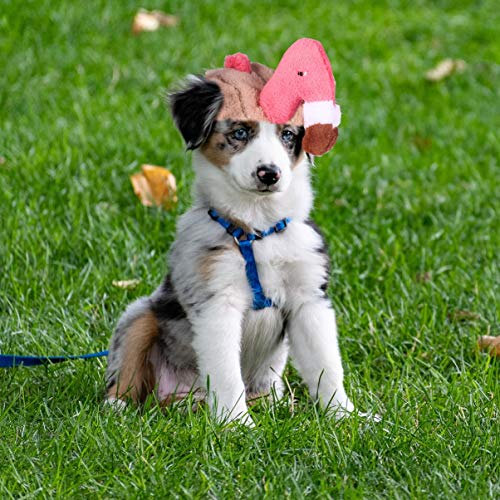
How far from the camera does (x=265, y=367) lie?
3816 mm

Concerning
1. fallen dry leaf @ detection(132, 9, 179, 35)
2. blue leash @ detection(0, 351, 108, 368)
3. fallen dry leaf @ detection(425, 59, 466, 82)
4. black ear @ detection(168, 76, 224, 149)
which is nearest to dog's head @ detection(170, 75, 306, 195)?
black ear @ detection(168, 76, 224, 149)

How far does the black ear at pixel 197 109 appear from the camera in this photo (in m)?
3.36

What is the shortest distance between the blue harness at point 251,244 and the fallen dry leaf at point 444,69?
4688mm

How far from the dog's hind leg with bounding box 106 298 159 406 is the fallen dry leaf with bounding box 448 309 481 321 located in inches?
61.7

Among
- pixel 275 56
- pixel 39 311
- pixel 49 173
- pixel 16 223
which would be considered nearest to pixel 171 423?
pixel 39 311

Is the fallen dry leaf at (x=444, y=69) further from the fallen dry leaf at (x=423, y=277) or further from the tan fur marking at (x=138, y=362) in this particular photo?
the tan fur marking at (x=138, y=362)

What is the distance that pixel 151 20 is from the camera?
7.97 m

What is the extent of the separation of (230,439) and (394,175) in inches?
130

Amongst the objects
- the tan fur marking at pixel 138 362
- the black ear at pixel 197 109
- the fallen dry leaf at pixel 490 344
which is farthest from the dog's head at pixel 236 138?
the fallen dry leaf at pixel 490 344

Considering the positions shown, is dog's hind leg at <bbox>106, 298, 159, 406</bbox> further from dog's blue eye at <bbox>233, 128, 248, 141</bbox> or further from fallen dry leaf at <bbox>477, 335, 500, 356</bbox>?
fallen dry leaf at <bbox>477, 335, 500, 356</bbox>

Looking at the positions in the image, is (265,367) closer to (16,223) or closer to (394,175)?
(16,223)

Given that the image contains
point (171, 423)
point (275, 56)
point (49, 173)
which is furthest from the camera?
point (275, 56)

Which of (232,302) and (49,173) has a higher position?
(232,302)

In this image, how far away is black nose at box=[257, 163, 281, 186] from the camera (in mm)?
3236
